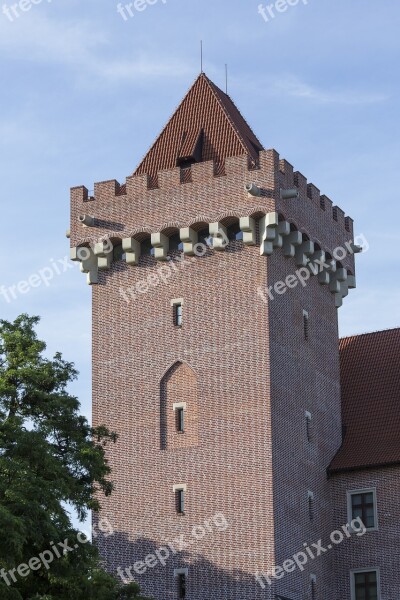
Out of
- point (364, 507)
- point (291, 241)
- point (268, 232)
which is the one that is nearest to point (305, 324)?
point (291, 241)

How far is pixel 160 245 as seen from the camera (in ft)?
134

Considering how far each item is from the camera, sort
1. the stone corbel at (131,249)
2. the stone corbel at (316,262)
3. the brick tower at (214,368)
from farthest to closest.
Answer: the stone corbel at (316,262)
the stone corbel at (131,249)
the brick tower at (214,368)

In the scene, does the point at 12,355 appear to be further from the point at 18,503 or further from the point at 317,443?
the point at 317,443

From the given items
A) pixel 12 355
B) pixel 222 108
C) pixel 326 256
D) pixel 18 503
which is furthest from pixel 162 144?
pixel 18 503

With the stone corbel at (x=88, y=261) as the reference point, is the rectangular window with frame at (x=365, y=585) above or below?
below

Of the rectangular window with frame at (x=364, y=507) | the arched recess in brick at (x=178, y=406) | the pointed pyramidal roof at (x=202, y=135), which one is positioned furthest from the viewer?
the pointed pyramidal roof at (x=202, y=135)

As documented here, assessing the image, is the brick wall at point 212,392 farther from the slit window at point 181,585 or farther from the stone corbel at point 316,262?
the stone corbel at point 316,262

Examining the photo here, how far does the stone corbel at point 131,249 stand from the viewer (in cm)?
4119

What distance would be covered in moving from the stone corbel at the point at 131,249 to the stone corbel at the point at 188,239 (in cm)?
152

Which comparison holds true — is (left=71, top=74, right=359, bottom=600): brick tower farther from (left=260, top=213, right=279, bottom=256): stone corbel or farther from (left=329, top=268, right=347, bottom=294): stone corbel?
(left=329, top=268, right=347, bottom=294): stone corbel

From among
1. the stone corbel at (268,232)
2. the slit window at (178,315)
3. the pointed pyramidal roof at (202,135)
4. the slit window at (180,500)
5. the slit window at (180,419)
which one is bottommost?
the slit window at (180,500)

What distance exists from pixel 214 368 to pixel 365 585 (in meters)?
7.36

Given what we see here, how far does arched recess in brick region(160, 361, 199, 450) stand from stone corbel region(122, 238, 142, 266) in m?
3.40

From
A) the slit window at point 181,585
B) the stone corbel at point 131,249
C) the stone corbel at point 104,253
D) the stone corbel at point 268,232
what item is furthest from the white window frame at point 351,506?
the stone corbel at point 104,253
